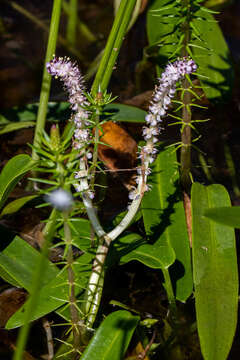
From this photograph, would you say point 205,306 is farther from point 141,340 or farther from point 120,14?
point 120,14

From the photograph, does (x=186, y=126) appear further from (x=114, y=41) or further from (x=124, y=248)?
(x=124, y=248)

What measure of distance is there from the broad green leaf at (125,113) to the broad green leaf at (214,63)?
426 mm

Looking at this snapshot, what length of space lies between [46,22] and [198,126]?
5.58 feet

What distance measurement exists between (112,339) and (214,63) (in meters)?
1.81

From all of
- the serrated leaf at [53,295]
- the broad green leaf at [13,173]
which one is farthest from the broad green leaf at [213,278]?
the broad green leaf at [13,173]

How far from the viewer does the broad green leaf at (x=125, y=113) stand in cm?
249

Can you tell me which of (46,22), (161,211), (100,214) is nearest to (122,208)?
(100,214)

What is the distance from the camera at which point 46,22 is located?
3.81 m

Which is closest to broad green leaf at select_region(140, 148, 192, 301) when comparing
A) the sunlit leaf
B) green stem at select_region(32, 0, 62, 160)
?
the sunlit leaf

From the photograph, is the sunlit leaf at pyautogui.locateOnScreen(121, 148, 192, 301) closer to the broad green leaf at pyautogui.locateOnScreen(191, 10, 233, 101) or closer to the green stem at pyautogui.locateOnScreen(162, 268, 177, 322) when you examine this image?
the green stem at pyautogui.locateOnScreen(162, 268, 177, 322)

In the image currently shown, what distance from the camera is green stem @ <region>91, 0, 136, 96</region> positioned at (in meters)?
1.91

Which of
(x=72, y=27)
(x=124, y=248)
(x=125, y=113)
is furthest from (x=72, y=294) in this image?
(x=72, y=27)

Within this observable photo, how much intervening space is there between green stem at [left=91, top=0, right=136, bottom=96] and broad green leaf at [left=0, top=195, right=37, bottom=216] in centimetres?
61

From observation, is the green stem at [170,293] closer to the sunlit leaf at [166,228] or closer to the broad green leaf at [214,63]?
the sunlit leaf at [166,228]
